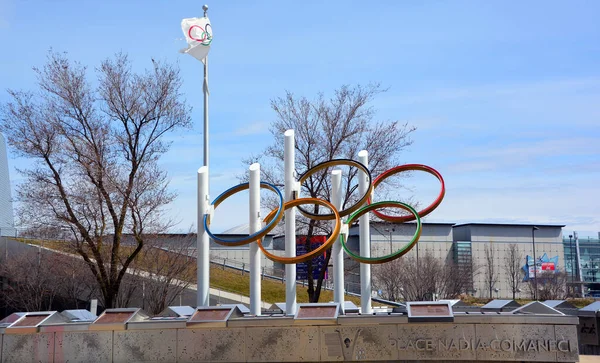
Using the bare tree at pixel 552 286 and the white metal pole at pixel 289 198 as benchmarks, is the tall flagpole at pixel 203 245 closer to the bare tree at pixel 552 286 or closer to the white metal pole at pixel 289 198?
the white metal pole at pixel 289 198

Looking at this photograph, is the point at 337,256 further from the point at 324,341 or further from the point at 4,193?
the point at 4,193

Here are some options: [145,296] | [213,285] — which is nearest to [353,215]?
[145,296]

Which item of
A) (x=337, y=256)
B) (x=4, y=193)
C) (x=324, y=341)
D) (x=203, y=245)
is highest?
(x=4, y=193)

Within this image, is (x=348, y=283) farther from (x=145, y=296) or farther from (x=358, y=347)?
(x=358, y=347)

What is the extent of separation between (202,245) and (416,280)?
3307cm

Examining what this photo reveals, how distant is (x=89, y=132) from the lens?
28203 millimetres

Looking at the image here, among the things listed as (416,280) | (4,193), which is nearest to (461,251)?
(416,280)

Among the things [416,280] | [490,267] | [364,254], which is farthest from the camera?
[490,267]

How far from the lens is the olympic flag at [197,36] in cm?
2419

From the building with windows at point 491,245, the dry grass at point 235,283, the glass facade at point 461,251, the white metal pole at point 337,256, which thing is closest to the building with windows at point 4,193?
the building with windows at point 491,245

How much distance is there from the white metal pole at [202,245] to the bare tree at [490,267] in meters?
52.5

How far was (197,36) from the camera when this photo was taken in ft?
79.2

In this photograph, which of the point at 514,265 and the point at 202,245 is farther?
the point at 514,265

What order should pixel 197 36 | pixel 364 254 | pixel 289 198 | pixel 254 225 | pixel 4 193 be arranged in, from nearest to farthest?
1. pixel 254 225
2. pixel 289 198
3. pixel 364 254
4. pixel 197 36
5. pixel 4 193
